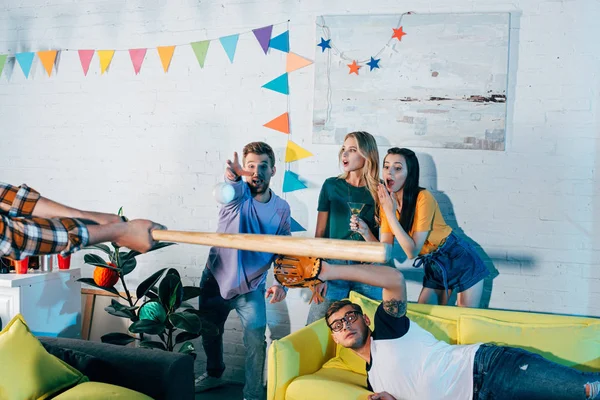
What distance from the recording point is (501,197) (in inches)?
135

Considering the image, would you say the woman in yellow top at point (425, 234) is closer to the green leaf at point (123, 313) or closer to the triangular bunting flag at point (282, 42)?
the triangular bunting flag at point (282, 42)

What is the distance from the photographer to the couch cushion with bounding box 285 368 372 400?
264cm

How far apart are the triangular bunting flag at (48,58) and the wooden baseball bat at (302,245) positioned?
3.06 meters

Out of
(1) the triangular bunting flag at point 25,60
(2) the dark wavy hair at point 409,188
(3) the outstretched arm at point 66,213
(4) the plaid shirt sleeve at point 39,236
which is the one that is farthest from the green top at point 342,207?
(1) the triangular bunting flag at point 25,60

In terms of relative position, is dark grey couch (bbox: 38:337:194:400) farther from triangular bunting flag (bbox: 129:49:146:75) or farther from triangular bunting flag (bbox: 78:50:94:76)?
triangular bunting flag (bbox: 78:50:94:76)

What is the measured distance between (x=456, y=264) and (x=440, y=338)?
53 centimetres

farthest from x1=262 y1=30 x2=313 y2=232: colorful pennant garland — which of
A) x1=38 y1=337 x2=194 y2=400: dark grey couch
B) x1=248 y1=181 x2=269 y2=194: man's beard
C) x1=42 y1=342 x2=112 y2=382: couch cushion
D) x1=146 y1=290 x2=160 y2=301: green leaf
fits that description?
x1=42 y1=342 x2=112 y2=382: couch cushion

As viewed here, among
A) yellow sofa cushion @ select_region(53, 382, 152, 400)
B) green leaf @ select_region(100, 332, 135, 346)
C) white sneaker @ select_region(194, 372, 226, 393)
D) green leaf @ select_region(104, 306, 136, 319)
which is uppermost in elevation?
green leaf @ select_region(104, 306, 136, 319)

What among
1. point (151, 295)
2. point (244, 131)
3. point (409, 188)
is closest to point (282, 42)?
point (244, 131)

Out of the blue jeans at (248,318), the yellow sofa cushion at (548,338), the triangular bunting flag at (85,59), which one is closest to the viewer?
the yellow sofa cushion at (548,338)

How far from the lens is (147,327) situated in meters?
3.24

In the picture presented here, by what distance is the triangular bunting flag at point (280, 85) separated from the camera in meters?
3.76

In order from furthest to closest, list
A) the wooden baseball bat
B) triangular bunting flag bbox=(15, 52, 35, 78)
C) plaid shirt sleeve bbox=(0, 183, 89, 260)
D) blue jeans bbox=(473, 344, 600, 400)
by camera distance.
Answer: triangular bunting flag bbox=(15, 52, 35, 78) → blue jeans bbox=(473, 344, 600, 400) → plaid shirt sleeve bbox=(0, 183, 89, 260) → the wooden baseball bat

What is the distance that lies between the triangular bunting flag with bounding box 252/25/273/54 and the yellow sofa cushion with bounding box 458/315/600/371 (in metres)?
2.05
